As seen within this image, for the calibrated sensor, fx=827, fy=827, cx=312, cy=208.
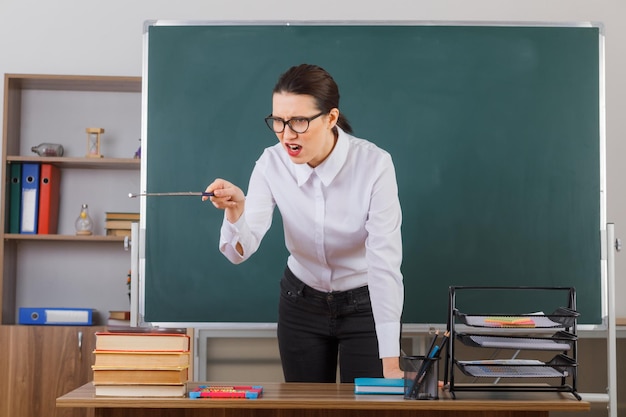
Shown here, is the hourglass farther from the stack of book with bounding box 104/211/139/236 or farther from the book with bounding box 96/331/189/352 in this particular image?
the book with bounding box 96/331/189/352

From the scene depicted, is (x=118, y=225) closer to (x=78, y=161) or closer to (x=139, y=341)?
(x=78, y=161)

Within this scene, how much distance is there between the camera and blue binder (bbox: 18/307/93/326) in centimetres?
381

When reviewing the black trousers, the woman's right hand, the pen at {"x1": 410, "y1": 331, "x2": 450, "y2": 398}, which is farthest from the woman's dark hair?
the pen at {"x1": 410, "y1": 331, "x2": 450, "y2": 398}

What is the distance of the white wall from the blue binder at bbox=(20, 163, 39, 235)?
552 millimetres

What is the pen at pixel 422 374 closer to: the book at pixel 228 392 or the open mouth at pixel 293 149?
the book at pixel 228 392

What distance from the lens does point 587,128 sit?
3389 mm

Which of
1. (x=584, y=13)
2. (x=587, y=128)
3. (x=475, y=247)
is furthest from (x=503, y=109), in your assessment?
(x=584, y=13)

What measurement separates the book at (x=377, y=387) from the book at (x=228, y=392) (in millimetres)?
248

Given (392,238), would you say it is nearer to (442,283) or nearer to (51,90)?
(442,283)

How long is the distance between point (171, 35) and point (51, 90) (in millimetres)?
1056

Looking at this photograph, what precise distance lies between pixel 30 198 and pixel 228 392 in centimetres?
230

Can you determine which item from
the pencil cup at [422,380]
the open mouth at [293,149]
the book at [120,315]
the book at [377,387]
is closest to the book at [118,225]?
the book at [120,315]

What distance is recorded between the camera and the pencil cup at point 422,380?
2004 millimetres

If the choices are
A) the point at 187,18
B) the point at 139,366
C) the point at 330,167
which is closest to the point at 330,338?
the point at 330,167
